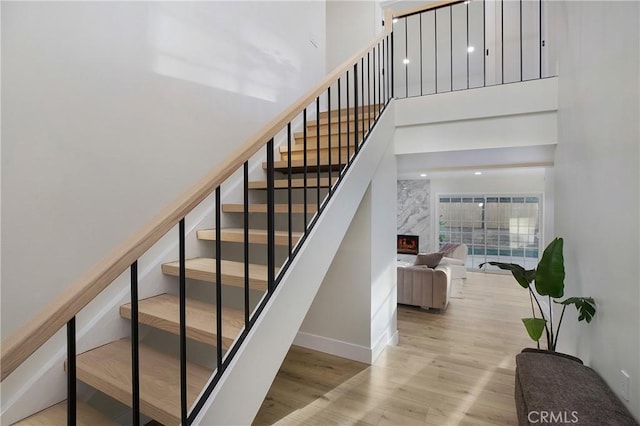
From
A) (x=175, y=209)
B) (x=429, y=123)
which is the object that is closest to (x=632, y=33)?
(x=429, y=123)

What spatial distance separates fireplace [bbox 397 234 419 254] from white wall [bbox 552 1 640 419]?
217 inches

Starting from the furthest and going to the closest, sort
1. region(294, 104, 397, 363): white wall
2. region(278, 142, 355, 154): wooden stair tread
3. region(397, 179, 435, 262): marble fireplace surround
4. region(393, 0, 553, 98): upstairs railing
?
1. region(397, 179, 435, 262): marble fireplace surround
2. region(393, 0, 553, 98): upstairs railing
3. region(294, 104, 397, 363): white wall
4. region(278, 142, 355, 154): wooden stair tread

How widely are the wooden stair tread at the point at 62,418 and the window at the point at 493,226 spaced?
7.62m

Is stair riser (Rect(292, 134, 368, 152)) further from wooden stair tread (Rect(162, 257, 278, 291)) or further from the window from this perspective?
the window

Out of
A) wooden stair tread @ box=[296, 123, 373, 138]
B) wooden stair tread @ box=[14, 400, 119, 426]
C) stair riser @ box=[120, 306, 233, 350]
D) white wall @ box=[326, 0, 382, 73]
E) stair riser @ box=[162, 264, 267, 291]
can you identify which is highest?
white wall @ box=[326, 0, 382, 73]

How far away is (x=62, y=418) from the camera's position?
4.92 feet

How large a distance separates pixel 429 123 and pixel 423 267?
2.38 m

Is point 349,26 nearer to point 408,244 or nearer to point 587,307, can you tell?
point 587,307

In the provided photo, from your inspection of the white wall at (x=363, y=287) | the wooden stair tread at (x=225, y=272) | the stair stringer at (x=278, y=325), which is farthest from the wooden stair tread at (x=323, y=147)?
the wooden stair tread at (x=225, y=272)

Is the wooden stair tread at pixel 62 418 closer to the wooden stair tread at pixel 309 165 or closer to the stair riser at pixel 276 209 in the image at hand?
the stair riser at pixel 276 209

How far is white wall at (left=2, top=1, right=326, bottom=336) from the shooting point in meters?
1.52

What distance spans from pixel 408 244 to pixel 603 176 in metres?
6.43

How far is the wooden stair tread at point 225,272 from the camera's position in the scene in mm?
1623

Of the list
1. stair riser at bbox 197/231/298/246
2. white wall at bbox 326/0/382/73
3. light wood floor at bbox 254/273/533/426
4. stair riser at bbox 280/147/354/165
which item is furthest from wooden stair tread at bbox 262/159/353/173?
white wall at bbox 326/0/382/73
